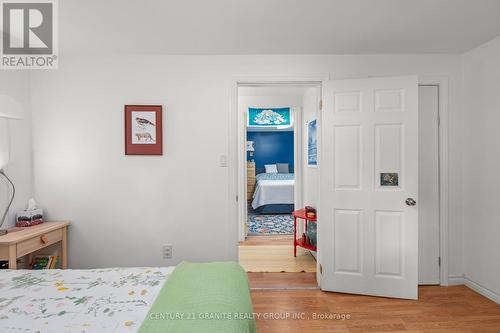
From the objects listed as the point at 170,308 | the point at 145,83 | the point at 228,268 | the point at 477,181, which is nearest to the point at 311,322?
the point at 228,268

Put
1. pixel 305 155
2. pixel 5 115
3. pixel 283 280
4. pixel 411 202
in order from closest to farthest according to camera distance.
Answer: pixel 5 115 → pixel 411 202 → pixel 283 280 → pixel 305 155

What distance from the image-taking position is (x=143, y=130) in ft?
9.45

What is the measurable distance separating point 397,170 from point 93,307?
262 cm

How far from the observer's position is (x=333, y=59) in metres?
2.93

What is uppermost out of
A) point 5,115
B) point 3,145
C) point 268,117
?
point 268,117

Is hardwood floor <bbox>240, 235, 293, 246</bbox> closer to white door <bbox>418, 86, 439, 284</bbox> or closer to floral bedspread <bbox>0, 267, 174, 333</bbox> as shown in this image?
white door <bbox>418, 86, 439, 284</bbox>

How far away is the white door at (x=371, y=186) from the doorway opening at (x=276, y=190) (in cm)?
42

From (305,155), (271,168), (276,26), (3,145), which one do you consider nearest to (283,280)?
(305,155)

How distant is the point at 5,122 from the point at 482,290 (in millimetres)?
4712

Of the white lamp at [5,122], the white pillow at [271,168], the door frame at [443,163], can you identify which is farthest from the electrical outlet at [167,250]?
the white pillow at [271,168]

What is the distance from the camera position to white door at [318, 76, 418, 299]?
105 inches

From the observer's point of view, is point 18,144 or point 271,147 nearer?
point 18,144

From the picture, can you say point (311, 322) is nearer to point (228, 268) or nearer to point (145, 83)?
point (228, 268)

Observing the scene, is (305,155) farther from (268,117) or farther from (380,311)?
(380,311)
